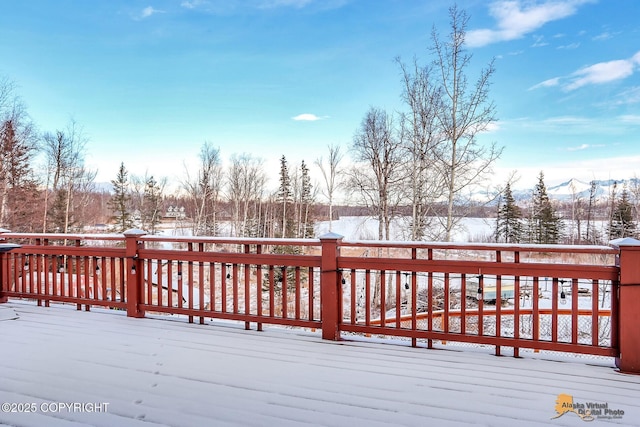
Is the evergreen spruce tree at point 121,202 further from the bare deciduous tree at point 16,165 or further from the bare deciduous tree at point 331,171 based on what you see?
the bare deciduous tree at point 331,171

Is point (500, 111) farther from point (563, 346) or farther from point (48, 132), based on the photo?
point (48, 132)

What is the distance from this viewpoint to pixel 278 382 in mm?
2145

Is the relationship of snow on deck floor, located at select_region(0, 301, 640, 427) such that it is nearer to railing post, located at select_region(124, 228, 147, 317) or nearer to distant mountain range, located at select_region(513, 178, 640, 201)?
railing post, located at select_region(124, 228, 147, 317)

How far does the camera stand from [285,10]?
971 centimetres

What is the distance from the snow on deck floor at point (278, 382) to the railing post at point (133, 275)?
1.74 feet

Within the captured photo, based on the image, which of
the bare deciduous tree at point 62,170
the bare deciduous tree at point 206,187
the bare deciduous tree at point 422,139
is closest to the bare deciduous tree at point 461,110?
the bare deciduous tree at point 422,139

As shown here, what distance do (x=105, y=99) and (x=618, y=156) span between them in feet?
63.3

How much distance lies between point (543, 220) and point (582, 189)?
10.2 feet

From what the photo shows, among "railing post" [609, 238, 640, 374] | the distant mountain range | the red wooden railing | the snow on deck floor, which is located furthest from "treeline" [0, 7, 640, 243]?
the snow on deck floor

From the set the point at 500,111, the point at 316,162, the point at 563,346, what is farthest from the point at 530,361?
the point at 316,162

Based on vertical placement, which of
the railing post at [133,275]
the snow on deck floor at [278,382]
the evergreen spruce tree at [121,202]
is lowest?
the snow on deck floor at [278,382]

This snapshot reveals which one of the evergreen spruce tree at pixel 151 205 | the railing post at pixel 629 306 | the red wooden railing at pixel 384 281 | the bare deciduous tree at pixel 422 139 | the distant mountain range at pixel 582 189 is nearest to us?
the railing post at pixel 629 306

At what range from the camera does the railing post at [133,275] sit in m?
3.66

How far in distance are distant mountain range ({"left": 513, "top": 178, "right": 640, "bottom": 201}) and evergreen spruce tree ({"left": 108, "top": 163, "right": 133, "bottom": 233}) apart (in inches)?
879
